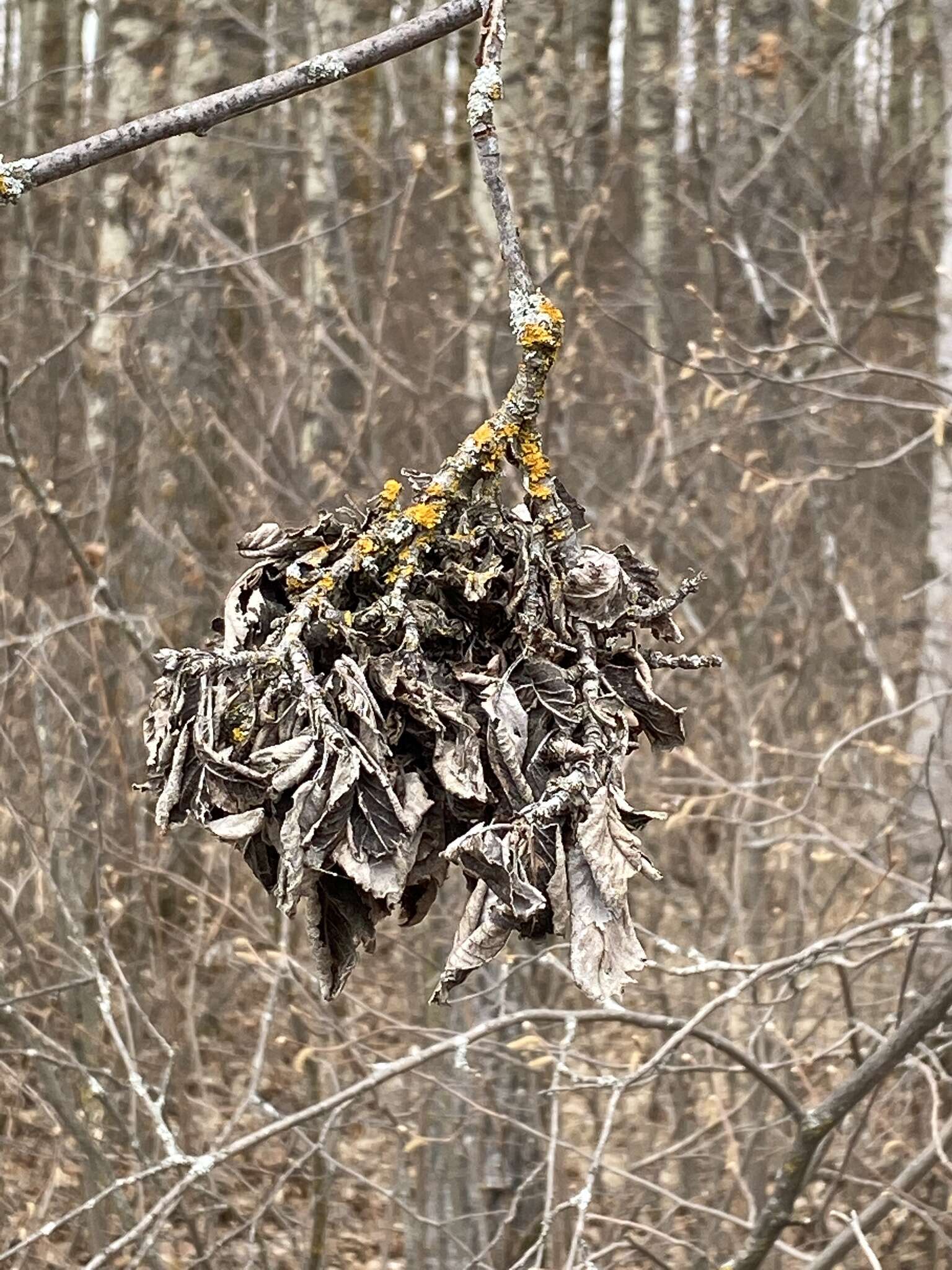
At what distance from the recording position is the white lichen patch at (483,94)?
47.7 inches

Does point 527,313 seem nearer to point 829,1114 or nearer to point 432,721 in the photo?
point 432,721

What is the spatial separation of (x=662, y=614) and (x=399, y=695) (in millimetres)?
286

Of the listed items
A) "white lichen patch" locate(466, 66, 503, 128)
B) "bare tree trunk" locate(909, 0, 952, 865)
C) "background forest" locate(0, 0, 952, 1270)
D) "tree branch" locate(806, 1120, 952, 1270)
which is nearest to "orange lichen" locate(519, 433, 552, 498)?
"white lichen patch" locate(466, 66, 503, 128)

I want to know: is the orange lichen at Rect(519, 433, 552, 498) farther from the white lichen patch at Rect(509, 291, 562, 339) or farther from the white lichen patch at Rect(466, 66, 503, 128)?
the white lichen patch at Rect(466, 66, 503, 128)

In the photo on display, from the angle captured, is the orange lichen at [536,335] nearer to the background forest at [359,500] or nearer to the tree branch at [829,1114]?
the background forest at [359,500]

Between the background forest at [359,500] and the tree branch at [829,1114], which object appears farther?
the background forest at [359,500]

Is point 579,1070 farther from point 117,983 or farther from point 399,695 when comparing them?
point 399,695

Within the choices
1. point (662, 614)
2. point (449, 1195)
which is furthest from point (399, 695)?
point (449, 1195)

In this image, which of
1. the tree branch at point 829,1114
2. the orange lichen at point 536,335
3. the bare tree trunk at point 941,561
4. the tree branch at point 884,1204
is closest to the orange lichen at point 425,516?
the orange lichen at point 536,335

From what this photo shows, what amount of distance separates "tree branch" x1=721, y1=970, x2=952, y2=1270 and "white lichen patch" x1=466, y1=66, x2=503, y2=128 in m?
1.99

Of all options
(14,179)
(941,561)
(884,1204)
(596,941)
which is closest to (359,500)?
(941,561)

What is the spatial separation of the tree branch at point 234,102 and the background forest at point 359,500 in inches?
72.3

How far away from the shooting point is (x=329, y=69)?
1302 mm

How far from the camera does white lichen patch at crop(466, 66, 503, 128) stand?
1.21 metres
